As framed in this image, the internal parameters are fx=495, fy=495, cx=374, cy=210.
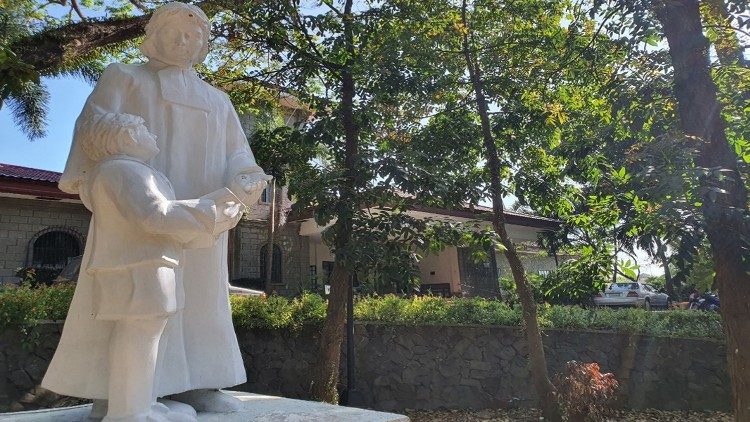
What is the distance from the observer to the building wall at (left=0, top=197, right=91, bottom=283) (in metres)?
10.2

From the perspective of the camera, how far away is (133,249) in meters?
1.77

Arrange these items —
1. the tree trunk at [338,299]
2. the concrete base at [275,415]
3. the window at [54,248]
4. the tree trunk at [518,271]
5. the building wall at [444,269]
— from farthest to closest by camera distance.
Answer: the building wall at [444,269], the window at [54,248], the tree trunk at [518,271], the tree trunk at [338,299], the concrete base at [275,415]

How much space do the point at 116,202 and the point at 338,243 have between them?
2.74 m

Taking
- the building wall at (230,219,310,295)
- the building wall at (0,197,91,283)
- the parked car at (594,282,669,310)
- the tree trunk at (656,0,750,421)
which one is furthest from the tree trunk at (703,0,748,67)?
the parked car at (594,282,669,310)

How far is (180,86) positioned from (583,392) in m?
5.22

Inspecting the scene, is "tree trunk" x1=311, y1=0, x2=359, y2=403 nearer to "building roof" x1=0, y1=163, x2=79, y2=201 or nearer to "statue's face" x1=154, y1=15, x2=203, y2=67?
"statue's face" x1=154, y1=15, x2=203, y2=67

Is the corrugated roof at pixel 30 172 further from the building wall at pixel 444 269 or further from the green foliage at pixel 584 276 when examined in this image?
the green foliage at pixel 584 276

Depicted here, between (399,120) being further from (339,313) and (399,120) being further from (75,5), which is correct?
(75,5)

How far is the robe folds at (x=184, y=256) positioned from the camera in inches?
74.6

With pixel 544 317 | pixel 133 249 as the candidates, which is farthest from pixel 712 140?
pixel 544 317

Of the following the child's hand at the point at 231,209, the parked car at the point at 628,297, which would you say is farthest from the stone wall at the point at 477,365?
the parked car at the point at 628,297

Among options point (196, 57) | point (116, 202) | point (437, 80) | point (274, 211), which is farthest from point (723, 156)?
point (274, 211)

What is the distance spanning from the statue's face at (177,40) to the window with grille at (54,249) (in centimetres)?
1013

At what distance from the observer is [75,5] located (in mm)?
8344
